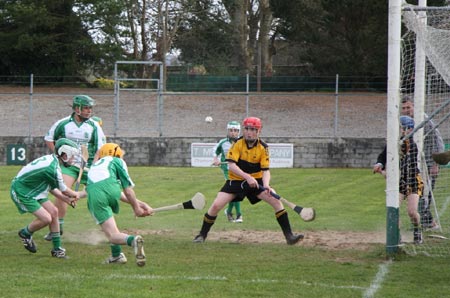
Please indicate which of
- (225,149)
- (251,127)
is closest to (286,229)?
(251,127)

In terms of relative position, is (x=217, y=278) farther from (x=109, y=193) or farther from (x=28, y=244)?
(x=28, y=244)

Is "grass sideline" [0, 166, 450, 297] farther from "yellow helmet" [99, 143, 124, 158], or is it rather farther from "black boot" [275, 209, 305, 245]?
"yellow helmet" [99, 143, 124, 158]

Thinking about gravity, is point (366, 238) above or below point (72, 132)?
below

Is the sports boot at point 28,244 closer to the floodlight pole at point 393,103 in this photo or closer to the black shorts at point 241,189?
the black shorts at point 241,189

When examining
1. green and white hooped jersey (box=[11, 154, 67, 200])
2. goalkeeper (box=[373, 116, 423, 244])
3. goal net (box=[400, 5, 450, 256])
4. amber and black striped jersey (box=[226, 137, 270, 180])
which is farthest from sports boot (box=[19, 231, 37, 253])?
goal net (box=[400, 5, 450, 256])

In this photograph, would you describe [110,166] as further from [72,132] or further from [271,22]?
[271,22]

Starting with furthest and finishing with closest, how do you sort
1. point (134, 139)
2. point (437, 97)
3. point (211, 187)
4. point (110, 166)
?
point (134, 139) < point (211, 187) < point (437, 97) < point (110, 166)

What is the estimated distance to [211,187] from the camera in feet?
65.2

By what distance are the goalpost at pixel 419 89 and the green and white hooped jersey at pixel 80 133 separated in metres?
4.38

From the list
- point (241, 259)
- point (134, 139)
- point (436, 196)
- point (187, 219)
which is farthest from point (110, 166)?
point (134, 139)

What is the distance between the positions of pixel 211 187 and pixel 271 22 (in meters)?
25.6

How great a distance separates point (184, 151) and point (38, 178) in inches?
710


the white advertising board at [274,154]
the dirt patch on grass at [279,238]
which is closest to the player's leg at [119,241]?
the dirt patch on grass at [279,238]

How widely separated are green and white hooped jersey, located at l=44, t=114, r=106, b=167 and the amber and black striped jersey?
2.15 meters
